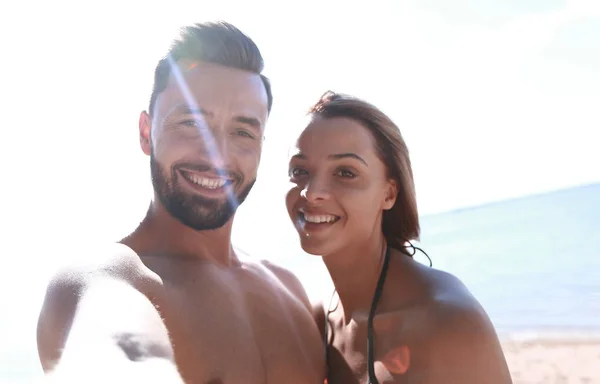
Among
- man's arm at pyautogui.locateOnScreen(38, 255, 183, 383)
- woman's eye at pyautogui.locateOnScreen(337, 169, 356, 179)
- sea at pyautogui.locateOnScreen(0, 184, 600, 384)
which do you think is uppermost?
woman's eye at pyautogui.locateOnScreen(337, 169, 356, 179)

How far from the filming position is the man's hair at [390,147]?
2.87m

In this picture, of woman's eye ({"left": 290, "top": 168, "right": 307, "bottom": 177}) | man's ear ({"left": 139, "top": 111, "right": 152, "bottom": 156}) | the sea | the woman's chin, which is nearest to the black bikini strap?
the woman's chin

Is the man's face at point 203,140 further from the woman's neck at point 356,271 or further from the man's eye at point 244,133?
the woman's neck at point 356,271

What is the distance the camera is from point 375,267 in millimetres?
3016

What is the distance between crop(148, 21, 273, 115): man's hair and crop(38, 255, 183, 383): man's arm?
3.64ft

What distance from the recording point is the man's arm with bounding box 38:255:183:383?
1376 millimetres

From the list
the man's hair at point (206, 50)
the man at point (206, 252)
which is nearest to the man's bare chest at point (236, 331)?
the man at point (206, 252)

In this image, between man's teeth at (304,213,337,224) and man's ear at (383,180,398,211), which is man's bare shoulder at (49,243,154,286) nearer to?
man's teeth at (304,213,337,224)

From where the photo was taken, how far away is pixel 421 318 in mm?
2467

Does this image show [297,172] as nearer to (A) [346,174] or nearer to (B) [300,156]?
(B) [300,156]

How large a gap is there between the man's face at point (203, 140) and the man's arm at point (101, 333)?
73 centimetres

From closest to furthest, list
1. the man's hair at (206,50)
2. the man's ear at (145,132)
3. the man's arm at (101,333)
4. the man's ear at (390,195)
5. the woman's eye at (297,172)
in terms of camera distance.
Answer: the man's arm at (101,333), the man's hair at (206,50), the man's ear at (145,132), the woman's eye at (297,172), the man's ear at (390,195)

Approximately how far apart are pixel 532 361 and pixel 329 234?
22.8 feet

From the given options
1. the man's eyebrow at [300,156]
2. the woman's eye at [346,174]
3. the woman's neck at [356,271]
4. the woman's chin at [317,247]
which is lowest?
the woman's neck at [356,271]
